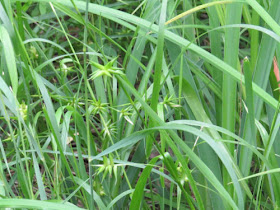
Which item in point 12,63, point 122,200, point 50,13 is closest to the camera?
point 12,63

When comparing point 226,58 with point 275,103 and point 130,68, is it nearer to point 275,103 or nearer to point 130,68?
point 275,103

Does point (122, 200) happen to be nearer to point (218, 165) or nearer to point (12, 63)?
point (218, 165)

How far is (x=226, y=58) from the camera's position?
3.10 ft

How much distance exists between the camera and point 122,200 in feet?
3.49

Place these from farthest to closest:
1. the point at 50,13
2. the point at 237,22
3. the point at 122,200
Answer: the point at 50,13 < the point at 122,200 < the point at 237,22

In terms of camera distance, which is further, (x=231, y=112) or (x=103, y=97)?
(x=103, y=97)

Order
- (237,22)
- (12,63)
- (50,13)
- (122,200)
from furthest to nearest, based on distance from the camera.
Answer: (50,13) < (122,200) < (237,22) < (12,63)

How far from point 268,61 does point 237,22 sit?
111 millimetres

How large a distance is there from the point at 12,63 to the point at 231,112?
46 centimetres

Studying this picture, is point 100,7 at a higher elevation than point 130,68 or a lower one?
higher

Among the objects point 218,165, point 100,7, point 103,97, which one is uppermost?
point 100,7

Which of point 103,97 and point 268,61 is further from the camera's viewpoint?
point 103,97

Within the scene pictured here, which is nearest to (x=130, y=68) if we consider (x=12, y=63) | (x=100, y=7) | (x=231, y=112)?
(x=100, y=7)

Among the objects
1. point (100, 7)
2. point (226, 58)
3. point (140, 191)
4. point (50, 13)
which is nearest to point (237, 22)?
point (226, 58)
